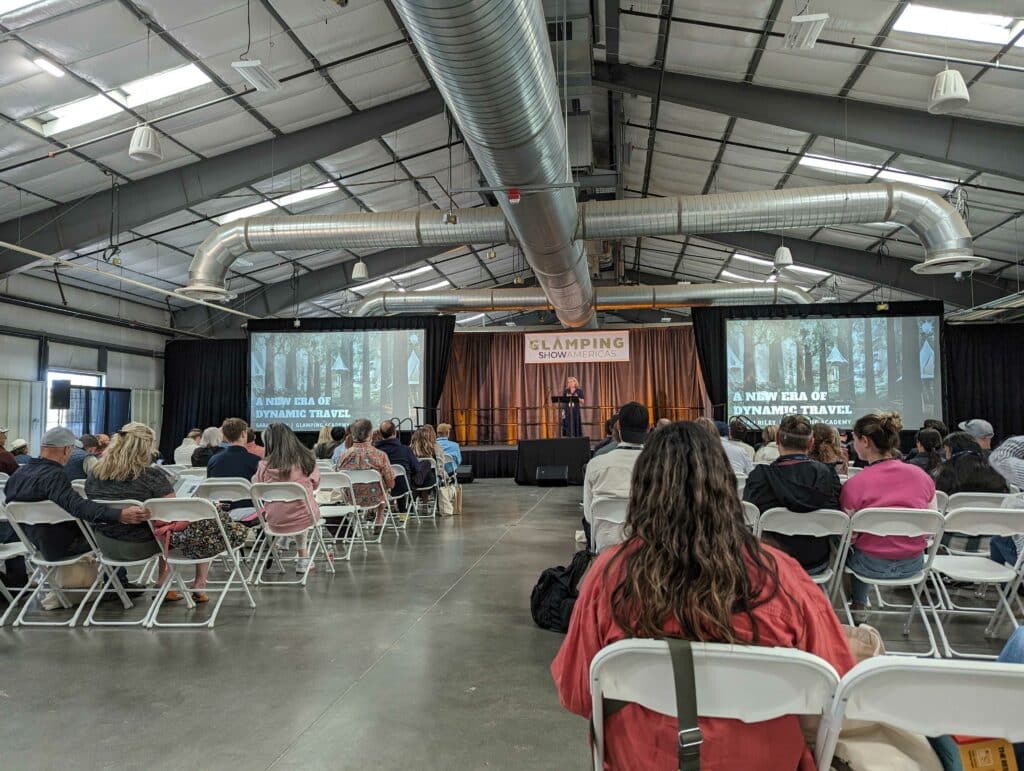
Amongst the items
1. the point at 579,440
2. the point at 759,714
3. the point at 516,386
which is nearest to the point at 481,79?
the point at 759,714

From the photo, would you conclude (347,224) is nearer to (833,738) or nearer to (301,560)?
(301,560)

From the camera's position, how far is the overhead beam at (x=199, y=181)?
873 cm

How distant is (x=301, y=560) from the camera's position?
16.8ft

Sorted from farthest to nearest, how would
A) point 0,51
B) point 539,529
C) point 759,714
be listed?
point 539,529 → point 0,51 → point 759,714

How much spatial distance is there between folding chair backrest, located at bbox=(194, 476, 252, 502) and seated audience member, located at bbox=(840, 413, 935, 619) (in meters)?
3.55

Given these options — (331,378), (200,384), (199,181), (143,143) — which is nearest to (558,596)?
(143,143)

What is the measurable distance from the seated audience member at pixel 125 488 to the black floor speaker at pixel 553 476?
8.44 meters

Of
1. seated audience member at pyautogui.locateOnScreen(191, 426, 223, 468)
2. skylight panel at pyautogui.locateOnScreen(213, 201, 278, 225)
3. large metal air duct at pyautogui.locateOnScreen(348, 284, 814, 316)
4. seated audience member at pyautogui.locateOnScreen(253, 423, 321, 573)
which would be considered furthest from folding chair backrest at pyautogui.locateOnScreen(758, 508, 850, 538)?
large metal air duct at pyautogui.locateOnScreen(348, 284, 814, 316)

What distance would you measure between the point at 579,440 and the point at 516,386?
24.8 ft

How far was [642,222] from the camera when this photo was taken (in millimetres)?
8453

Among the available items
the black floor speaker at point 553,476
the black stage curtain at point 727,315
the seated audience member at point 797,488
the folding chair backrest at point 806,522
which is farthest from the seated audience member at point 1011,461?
the black floor speaker at point 553,476

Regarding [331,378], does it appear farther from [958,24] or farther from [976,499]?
[976,499]

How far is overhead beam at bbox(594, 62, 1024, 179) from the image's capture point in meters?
7.32

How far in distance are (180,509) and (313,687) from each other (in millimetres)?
1397
